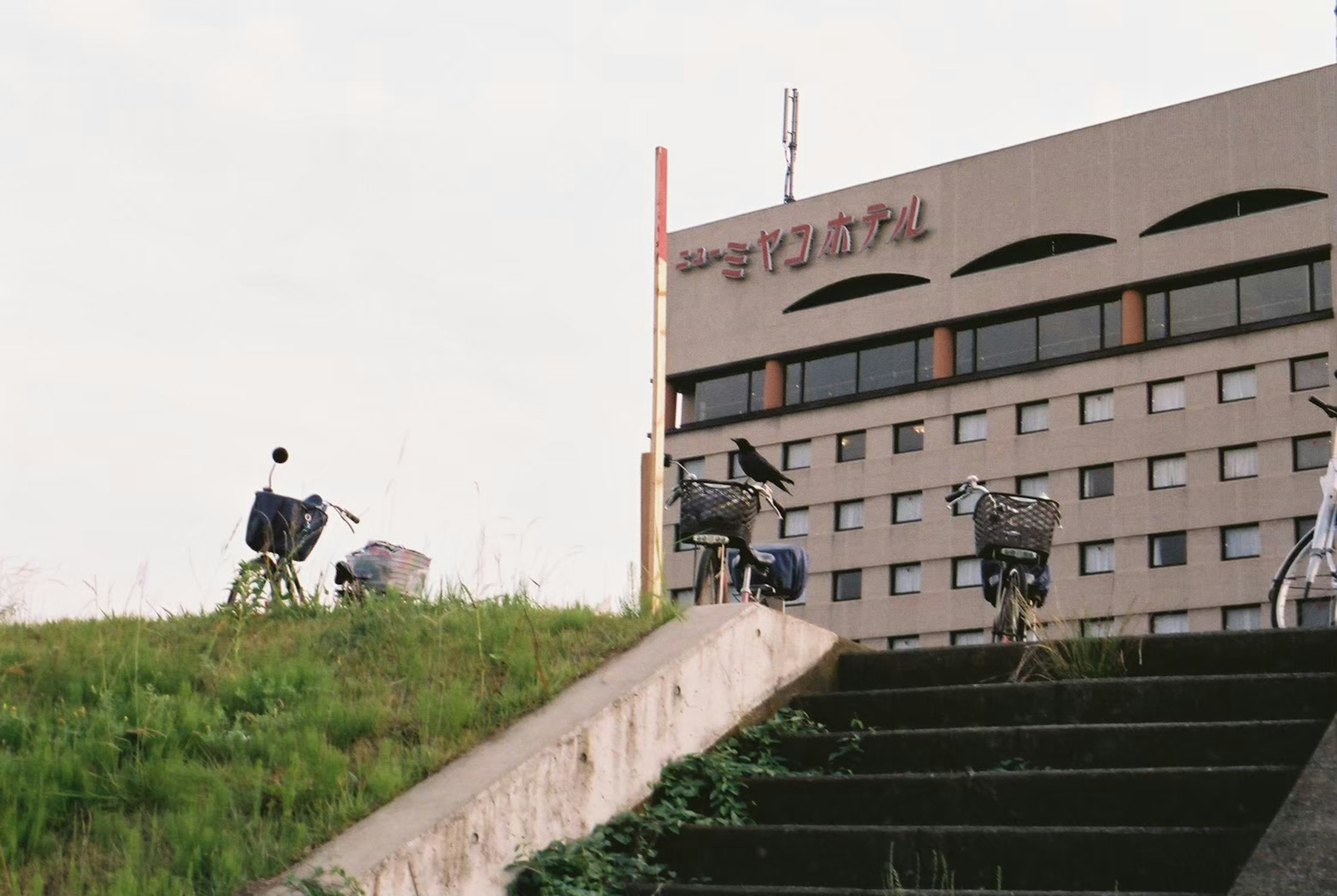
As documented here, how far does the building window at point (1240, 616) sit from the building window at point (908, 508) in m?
10.9

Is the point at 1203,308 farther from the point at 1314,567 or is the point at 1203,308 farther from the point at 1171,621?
the point at 1314,567

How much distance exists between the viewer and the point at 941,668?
8.52 meters

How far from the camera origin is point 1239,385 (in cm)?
5338

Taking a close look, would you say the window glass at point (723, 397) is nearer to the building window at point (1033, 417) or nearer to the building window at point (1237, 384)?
the building window at point (1033, 417)

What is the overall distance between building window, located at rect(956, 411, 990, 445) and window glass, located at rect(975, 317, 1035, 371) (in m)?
1.55

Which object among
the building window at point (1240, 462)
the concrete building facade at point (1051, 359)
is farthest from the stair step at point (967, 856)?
the building window at point (1240, 462)

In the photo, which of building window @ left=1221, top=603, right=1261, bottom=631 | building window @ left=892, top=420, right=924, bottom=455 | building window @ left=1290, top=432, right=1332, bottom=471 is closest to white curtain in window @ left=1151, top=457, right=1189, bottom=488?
building window @ left=1290, top=432, right=1332, bottom=471

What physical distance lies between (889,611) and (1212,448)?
11.7 metres

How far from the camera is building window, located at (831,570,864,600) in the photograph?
6028 centimetres

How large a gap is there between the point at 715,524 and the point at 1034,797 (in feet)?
18.8

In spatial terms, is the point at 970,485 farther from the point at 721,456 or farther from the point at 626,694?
the point at 721,456

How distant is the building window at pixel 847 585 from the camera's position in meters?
60.3

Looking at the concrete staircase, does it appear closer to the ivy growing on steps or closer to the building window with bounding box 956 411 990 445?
the ivy growing on steps

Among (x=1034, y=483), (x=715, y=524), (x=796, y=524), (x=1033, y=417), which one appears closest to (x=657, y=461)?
(x=715, y=524)
